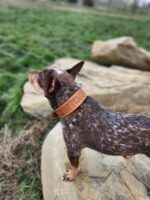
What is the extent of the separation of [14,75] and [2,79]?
29 cm

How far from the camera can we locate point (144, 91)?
20.4 ft

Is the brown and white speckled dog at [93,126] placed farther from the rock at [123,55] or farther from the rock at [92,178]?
the rock at [123,55]

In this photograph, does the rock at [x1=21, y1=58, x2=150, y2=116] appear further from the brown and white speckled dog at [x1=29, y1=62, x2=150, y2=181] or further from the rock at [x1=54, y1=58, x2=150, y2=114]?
the brown and white speckled dog at [x1=29, y1=62, x2=150, y2=181]

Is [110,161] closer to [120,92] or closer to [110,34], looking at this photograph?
[120,92]

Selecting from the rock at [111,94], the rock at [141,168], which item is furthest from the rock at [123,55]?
the rock at [141,168]

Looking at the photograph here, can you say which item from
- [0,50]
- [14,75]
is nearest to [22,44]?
[0,50]

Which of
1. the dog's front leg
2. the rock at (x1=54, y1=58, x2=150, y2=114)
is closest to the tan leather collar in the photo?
the dog's front leg

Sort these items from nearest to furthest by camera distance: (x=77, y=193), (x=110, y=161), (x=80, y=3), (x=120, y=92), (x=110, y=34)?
(x=77, y=193)
(x=110, y=161)
(x=120, y=92)
(x=110, y=34)
(x=80, y=3)

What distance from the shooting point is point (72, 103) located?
3777 mm

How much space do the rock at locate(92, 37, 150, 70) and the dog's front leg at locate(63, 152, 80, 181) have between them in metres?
4.62

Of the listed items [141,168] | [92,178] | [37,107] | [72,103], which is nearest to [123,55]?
[37,107]

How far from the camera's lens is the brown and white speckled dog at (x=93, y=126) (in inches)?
149

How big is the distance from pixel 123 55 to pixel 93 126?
4709 millimetres

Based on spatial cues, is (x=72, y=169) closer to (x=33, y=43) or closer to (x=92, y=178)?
(x=92, y=178)
